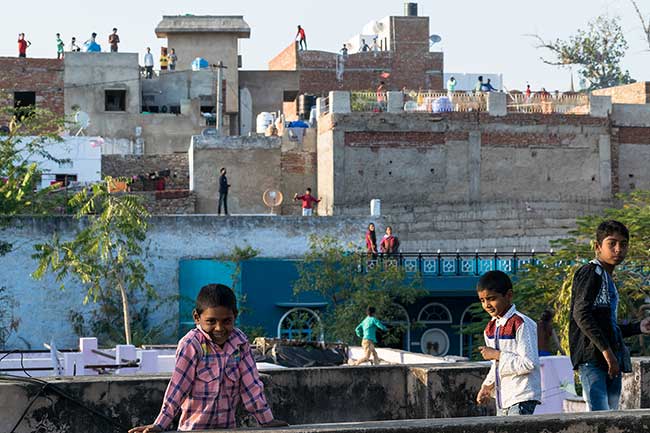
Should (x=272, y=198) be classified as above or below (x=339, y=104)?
below

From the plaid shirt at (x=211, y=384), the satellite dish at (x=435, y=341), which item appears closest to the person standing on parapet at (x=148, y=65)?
the satellite dish at (x=435, y=341)

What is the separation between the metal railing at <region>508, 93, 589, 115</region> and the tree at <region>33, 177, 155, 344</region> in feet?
50.1

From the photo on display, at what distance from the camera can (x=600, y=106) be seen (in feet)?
135

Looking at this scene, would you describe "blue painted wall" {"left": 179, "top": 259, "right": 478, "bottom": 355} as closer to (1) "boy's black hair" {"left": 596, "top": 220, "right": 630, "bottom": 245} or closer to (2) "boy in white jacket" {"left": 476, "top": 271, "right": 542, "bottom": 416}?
(1) "boy's black hair" {"left": 596, "top": 220, "right": 630, "bottom": 245}

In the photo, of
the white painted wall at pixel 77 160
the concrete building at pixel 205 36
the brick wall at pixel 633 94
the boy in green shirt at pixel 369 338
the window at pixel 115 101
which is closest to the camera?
the boy in green shirt at pixel 369 338

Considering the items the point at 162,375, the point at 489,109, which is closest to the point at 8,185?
the point at 489,109

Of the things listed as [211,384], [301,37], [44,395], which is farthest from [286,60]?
[211,384]

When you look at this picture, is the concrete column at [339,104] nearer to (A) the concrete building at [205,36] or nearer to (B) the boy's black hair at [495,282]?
(A) the concrete building at [205,36]

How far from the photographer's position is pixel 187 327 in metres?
30.6

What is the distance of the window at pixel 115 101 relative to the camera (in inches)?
1859

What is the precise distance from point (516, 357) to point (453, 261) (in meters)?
23.1

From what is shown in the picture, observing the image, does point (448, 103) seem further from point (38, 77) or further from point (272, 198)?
point (38, 77)

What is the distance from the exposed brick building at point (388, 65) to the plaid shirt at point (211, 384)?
43.1 m

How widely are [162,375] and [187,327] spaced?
2062 centimetres
